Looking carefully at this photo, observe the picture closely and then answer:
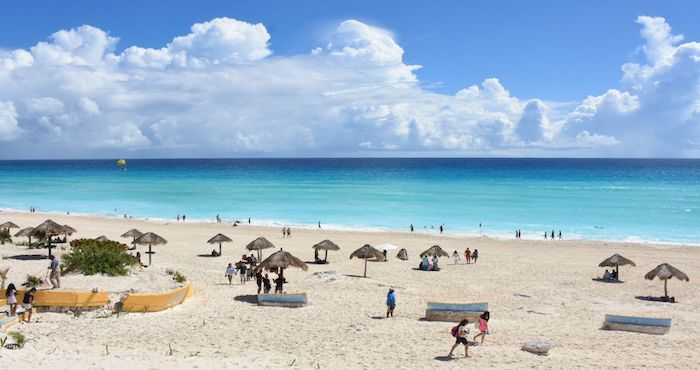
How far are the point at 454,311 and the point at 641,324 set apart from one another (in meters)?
5.46

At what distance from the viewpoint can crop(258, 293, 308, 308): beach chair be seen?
18703 millimetres

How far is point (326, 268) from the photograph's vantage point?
89.9 feet

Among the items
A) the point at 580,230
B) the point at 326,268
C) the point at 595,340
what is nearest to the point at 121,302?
the point at 326,268

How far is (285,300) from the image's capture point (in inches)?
738

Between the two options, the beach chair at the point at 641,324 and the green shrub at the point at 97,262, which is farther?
the green shrub at the point at 97,262

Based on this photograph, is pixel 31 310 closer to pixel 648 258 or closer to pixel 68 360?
pixel 68 360

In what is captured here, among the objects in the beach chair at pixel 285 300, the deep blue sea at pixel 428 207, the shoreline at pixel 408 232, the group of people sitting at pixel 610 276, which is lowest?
the beach chair at pixel 285 300

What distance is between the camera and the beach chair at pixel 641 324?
53.6 feet

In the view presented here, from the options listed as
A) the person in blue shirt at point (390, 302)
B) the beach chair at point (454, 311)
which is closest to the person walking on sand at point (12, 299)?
the person in blue shirt at point (390, 302)

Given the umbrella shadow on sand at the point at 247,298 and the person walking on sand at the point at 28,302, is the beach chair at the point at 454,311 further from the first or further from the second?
the person walking on sand at the point at 28,302

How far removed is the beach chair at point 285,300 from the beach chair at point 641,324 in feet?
31.8

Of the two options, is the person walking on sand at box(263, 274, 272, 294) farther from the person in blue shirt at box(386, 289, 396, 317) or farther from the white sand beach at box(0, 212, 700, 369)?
the person in blue shirt at box(386, 289, 396, 317)

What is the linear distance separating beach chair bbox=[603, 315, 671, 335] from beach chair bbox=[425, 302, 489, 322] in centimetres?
381

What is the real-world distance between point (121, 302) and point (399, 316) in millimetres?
8711
